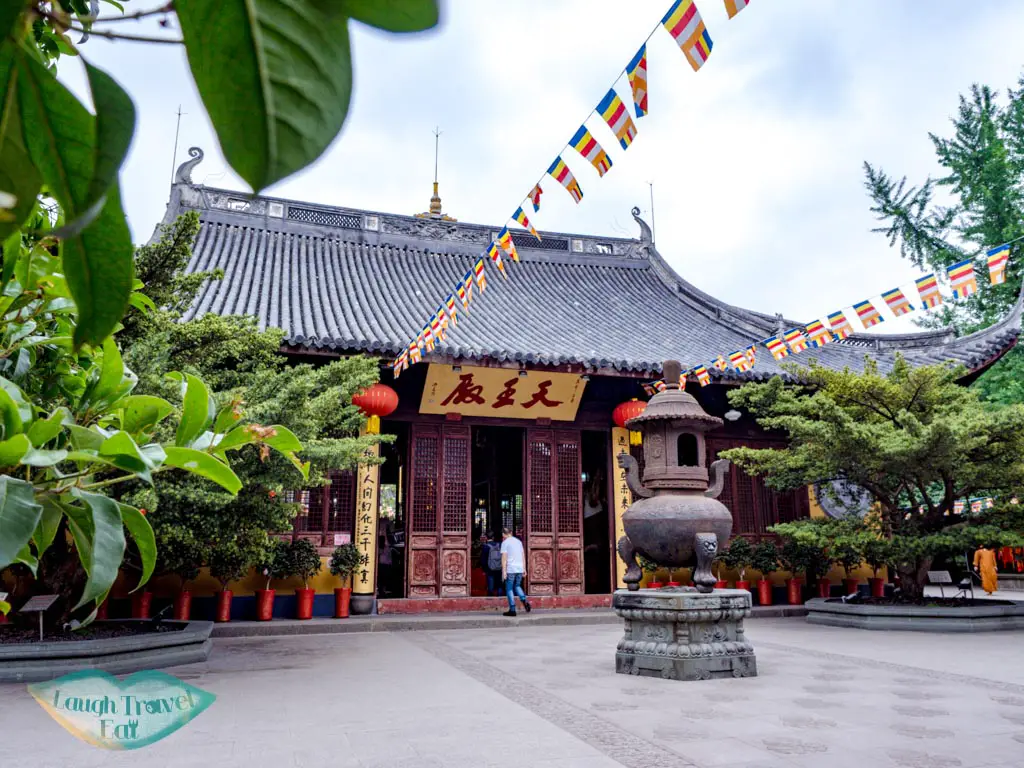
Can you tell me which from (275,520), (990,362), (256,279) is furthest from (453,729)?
(990,362)

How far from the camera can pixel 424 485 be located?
369 inches

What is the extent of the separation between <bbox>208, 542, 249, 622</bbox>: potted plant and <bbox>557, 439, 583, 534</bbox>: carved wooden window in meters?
4.09

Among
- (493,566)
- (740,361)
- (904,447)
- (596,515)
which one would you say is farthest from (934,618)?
(493,566)

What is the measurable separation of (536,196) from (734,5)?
2.24 metres

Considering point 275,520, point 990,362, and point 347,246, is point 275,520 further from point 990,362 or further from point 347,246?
point 990,362

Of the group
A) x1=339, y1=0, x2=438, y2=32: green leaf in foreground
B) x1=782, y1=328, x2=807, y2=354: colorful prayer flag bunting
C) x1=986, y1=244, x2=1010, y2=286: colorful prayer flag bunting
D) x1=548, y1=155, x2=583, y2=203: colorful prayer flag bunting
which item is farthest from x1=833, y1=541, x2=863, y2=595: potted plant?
x1=339, y1=0, x2=438, y2=32: green leaf in foreground

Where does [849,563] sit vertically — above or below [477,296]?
below

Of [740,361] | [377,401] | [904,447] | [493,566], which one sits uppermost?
[740,361]

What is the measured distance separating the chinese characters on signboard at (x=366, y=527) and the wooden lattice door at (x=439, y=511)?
1.68 feet

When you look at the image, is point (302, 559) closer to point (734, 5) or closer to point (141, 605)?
point (141, 605)

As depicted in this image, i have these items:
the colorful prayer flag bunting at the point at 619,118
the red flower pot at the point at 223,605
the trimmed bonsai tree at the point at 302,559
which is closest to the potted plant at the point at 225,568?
the red flower pot at the point at 223,605

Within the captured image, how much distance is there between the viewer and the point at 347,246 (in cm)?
1251

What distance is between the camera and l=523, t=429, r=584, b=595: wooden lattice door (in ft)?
31.7

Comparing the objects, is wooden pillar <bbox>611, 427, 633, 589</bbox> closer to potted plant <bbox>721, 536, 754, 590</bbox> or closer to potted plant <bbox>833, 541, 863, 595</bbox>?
potted plant <bbox>721, 536, 754, 590</bbox>
